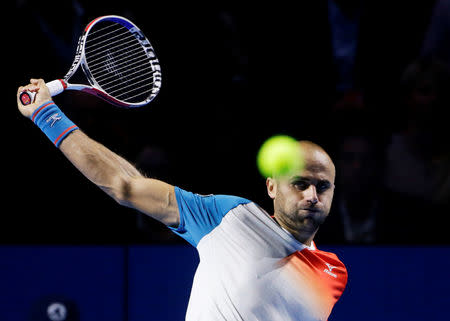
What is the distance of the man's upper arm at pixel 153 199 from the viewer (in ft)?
7.05

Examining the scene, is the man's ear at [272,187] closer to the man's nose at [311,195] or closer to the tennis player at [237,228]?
the tennis player at [237,228]

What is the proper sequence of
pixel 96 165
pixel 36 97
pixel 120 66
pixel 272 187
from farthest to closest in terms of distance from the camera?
1. pixel 120 66
2. pixel 272 187
3. pixel 36 97
4. pixel 96 165

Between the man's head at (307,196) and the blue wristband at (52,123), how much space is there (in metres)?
0.93

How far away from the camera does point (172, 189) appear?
2.26 metres

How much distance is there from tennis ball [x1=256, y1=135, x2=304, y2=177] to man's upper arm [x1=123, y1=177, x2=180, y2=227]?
1.97ft

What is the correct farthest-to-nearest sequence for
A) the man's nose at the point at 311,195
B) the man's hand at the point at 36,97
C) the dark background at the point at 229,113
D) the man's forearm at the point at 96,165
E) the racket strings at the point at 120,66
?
the dark background at the point at 229,113 < the racket strings at the point at 120,66 < the man's nose at the point at 311,195 < the man's hand at the point at 36,97 < the man's forearm at the point at 96,165

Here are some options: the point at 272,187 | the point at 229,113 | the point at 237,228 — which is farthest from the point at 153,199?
the point at 229,113

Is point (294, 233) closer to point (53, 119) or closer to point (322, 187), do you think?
point (322, 187)

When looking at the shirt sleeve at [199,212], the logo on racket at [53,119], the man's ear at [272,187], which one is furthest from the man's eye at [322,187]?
the logo on racket at [53,119]

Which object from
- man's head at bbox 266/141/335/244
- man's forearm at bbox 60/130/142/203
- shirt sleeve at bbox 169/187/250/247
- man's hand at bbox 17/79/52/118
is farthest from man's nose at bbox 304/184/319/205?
man's hand at bbox 17/79/52/118

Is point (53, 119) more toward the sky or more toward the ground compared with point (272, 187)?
more toward the sky

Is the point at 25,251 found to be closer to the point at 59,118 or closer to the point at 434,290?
the point at 59,118

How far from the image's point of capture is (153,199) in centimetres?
218

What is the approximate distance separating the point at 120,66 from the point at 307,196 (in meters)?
1.58
